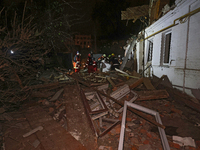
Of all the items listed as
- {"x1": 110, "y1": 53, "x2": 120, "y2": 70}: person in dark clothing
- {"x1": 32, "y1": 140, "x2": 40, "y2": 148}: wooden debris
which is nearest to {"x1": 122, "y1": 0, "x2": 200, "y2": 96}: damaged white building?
{"x1": 32, "y1": 140, "x2": 40, "y2": 148}: wooden debris

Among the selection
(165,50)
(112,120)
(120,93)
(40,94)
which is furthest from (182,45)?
(40,94)

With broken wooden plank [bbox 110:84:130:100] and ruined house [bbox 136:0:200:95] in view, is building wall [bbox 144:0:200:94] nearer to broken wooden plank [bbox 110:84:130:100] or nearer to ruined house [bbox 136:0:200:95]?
ruined house [bbox 136:0:200:95]

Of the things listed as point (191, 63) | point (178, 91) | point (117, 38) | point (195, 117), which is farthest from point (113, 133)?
point (117, 38)

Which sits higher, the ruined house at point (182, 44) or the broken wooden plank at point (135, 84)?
the ruined house at point (182, 44)

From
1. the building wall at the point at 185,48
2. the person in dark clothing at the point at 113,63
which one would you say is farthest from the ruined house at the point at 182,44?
the person in dark clothing at the point at 113,63

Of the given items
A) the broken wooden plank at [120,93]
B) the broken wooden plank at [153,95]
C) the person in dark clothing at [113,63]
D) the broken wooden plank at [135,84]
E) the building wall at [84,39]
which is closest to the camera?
the broken wooden plank at [153,95]

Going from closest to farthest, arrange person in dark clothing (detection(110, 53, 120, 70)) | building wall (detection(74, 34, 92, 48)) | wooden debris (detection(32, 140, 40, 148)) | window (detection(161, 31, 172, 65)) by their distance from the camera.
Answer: wooden debris (detection(32, 140, 40, 148)), window (detection(161, 31, 172, 65)), person in dark clothing (detection(110, 53, 120, 70)), building wall (detection(74, 34, 92, 48))

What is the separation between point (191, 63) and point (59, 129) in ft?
15.3

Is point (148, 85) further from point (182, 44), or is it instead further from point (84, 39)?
point (84, 39)

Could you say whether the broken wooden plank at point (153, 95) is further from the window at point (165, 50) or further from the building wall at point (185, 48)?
the window at point (165, 50)

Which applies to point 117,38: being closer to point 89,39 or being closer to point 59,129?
point 89,39

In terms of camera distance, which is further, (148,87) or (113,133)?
(148,87)

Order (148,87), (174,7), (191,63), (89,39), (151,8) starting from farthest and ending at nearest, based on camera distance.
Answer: (89,39) < (151,8) < (148,87) < (174,7) < (191,63)

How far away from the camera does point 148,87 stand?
4.97 metres
